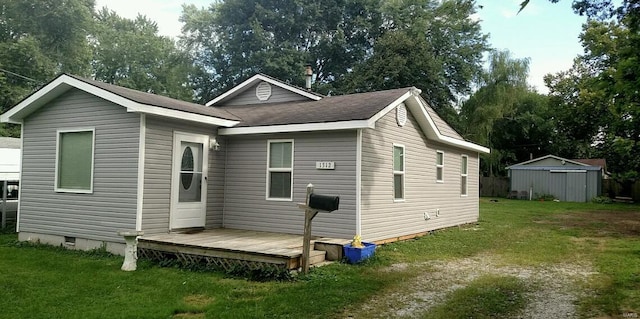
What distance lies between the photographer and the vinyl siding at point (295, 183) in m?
8.70

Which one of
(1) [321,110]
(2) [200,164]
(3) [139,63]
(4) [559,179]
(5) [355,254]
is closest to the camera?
(5) [355,254]

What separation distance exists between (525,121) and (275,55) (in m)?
19.4

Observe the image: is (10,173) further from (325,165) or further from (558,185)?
(558,185)

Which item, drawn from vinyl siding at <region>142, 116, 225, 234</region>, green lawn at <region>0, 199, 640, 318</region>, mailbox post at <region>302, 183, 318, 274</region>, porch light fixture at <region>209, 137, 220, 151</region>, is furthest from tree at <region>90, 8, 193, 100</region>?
mailbox post at <region>302, 183, 318, 274</region>

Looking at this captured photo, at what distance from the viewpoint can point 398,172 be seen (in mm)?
10156

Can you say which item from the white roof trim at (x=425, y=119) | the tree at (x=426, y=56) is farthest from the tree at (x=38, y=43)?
the white roof trim at (x=425, y=119)

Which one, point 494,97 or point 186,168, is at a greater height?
point 494,97

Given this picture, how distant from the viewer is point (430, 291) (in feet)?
19.8

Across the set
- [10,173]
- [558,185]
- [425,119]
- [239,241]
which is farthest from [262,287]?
[558,185]

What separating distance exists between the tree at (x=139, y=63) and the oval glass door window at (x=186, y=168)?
2508 cm

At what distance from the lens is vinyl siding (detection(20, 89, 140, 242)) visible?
8289 mm

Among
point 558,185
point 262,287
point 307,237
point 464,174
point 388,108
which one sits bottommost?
point 262,287

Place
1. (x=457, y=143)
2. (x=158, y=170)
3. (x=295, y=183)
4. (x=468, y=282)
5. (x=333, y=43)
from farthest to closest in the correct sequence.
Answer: (x=333, y=43)
(x=457, y=143)
(x=295, y=183)
(x=158, y=170)
(x=468, y=282)

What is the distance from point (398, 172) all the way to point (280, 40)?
23.4 m
